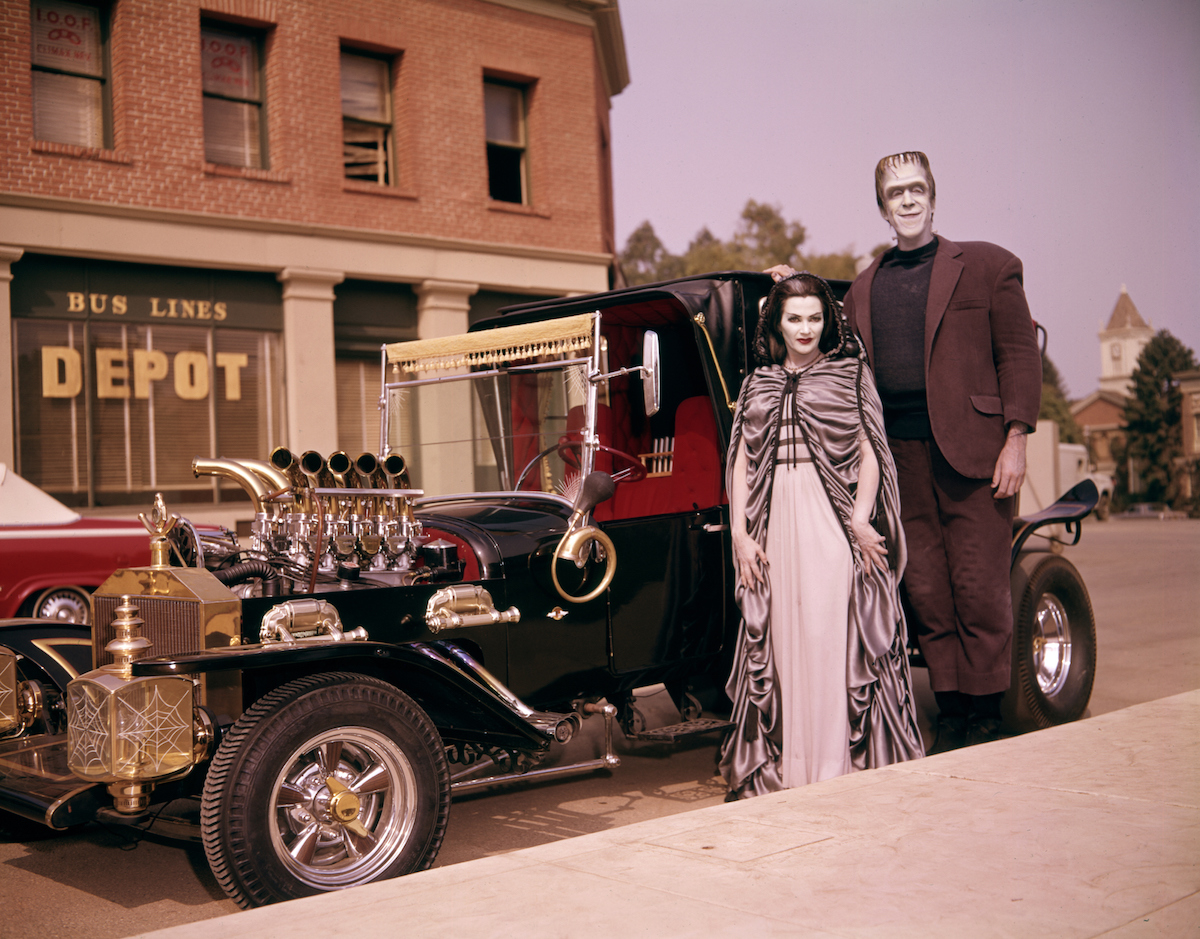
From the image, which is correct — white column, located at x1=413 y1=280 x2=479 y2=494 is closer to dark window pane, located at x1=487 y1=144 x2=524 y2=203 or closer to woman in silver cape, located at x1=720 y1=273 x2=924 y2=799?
woman in silver cape, located at x1=720 y1=273 x2=924 y2=799

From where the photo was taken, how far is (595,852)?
3.43 m

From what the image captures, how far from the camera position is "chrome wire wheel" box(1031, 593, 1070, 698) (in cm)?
636

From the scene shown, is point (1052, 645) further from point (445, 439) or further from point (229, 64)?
point (229, 64)

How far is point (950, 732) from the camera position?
19.4 feet

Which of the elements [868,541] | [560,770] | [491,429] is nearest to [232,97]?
[491,429]

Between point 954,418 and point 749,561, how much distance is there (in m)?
1.32

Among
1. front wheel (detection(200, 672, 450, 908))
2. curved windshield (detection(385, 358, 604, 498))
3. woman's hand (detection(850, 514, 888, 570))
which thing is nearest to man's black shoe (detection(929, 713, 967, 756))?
woman's hand (detection(850, 514, 888, 570))

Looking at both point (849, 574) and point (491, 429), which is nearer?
point (849, 574)

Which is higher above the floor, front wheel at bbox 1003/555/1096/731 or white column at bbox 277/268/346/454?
white column at bbox 277/268/346/454

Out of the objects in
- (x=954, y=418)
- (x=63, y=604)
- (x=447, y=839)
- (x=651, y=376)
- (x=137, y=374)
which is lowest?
(x=447, y=839)

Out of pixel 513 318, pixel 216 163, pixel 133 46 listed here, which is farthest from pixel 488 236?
pixel 513 318

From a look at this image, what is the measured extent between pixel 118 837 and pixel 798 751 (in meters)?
2.92

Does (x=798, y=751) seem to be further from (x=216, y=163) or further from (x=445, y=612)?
(x=216, y=163)

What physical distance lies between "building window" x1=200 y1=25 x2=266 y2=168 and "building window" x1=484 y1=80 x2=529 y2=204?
3.13 meters
